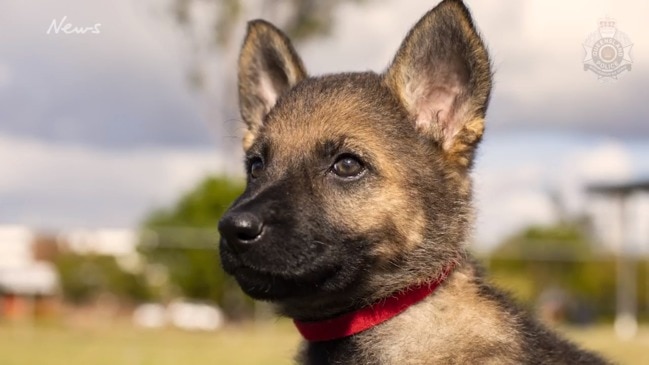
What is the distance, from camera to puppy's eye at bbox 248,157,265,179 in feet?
17.4

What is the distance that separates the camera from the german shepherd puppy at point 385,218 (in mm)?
4715

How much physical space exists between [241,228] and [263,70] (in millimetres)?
1982

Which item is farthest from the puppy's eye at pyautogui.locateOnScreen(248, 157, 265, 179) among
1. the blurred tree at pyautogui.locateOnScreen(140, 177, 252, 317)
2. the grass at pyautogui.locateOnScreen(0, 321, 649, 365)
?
the blurred tree at pyautogui.locateOnScreen(140, 177, 252, 317)

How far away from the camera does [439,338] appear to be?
4.92 m

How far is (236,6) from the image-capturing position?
29.7 m

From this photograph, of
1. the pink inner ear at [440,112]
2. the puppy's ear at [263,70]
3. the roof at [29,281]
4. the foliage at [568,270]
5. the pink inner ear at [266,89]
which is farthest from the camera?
the roof at [29,281]

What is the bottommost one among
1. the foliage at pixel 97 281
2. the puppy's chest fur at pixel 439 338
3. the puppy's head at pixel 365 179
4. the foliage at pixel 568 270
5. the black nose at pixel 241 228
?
the puppy's chest fur at pixel 439 338

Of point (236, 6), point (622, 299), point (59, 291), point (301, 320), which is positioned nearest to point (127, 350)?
point (301, 320)

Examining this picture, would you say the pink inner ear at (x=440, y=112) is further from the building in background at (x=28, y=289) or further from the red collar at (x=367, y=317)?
the building in background at (x=28, y=289)

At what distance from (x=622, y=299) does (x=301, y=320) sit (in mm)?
27995

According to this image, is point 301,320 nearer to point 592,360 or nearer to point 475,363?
point 475,363

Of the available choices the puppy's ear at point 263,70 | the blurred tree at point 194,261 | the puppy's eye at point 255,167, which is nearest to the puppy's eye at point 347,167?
the puppy's eye at point 255,167

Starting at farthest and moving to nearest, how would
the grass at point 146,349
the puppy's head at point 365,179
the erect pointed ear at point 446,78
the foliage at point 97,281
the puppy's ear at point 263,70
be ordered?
1. the foliage at point 97,281
2. the grass at point 146,349
3. the puppy's ear at point 263,70
4. the erect pointed ear at point 446,78
5. the puppy's head at point 365,179

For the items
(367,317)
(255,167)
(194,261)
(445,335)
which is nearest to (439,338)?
(445,335)
